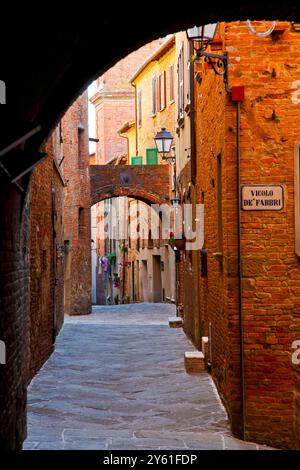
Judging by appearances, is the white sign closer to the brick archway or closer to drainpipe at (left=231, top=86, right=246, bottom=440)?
drainpipe at (left=231, top=86, right=246, bottom=440)

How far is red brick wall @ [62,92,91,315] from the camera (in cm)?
2948

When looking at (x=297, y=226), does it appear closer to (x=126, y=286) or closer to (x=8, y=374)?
(x=8, y=374)

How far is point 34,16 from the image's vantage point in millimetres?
5051

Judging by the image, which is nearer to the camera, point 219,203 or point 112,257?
point 219,203

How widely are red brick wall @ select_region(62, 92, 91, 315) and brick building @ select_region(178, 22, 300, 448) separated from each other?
19.6 m

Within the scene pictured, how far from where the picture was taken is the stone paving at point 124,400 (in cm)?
936

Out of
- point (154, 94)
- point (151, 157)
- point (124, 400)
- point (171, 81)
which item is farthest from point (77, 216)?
point (124, 400)

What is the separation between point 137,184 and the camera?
3256 centimetres

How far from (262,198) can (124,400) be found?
12.6 feet

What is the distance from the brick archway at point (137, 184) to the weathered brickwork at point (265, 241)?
22715 mm

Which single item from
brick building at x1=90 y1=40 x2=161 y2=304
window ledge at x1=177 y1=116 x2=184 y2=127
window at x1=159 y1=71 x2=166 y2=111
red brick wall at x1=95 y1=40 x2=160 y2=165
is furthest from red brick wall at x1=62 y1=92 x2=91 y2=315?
red brick wall at x1=95 y1=40 x2=160 y2=165

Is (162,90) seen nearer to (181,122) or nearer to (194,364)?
(181,122)

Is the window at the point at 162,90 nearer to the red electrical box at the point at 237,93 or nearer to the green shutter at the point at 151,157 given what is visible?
the green shutter at the point at 151,157

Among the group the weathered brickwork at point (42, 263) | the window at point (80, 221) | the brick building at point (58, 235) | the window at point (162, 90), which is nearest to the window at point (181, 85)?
the brick building at point (58, 235)
